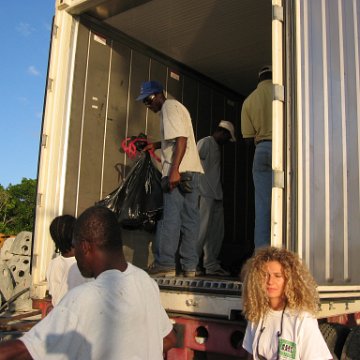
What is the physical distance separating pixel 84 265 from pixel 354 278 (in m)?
2.20

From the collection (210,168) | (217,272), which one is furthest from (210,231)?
(210,168)

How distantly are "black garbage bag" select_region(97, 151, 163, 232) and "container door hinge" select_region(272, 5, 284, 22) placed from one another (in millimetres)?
2017

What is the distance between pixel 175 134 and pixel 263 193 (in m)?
0.92

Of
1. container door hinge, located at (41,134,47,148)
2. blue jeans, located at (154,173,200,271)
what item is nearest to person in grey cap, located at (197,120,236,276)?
blue jeans, located at (154,173,200,271)

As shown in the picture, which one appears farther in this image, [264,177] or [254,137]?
[254,137]

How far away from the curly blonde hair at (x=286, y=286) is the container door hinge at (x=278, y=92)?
1107mm

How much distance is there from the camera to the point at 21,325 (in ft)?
13.1

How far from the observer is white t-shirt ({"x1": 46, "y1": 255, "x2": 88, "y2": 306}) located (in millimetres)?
3104

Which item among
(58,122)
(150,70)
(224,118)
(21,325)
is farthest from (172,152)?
(224,118)

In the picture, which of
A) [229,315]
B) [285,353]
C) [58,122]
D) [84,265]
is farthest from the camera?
[58,122]

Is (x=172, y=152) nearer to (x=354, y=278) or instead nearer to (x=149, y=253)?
(x=149, y=253)

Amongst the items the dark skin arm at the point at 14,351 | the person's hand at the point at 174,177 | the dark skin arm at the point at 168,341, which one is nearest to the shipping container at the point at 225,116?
the dark skin arm at the point at 168,341

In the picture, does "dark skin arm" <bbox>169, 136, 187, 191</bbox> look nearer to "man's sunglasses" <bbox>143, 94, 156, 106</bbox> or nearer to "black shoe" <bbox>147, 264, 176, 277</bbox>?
"man's sunglasses" <bbox>143, 94, 156, 106</bbox>

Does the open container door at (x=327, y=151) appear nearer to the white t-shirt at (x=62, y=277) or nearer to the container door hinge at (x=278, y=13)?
the container door hinge at (x=278, y=13)
